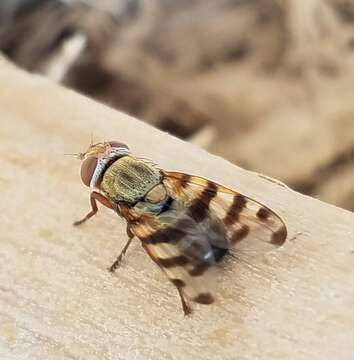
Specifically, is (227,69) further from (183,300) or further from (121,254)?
(183,300)

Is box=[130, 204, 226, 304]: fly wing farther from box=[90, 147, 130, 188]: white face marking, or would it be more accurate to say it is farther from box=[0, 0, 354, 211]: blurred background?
box=[0, 0, 354, 211]: blurred background

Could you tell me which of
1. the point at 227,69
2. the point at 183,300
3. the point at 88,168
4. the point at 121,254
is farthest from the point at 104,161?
the point at 227,69

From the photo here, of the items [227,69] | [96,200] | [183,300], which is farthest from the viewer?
[227,69]

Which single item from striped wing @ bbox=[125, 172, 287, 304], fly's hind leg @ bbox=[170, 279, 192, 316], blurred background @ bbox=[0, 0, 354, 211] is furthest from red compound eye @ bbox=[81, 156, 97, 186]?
blurred background @ bbox=[0, 0, 354, 211]

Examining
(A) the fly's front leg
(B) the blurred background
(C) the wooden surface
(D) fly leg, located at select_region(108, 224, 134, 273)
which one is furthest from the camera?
(B) the blurred background

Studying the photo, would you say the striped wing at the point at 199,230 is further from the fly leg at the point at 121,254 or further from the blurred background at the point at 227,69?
the blurred background at the point at 227,69

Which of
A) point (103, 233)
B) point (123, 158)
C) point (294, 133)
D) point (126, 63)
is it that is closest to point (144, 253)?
point (103, 233)
